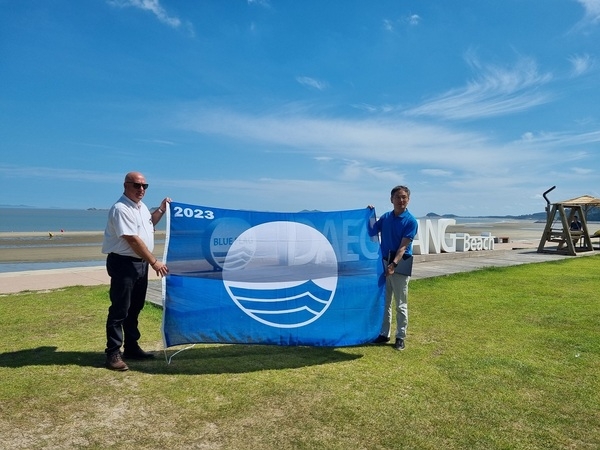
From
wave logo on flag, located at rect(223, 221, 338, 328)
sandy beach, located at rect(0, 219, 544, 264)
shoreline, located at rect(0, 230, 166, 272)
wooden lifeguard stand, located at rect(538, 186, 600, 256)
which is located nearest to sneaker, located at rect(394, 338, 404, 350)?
wave logo on flag, located at rect(223, 221, 338, 328)

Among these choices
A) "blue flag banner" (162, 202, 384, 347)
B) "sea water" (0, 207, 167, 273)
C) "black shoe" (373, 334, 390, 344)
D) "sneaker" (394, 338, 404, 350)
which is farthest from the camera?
"sea water" (0, 207, 167, 273)

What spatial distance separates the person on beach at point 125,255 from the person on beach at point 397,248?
2651 mm

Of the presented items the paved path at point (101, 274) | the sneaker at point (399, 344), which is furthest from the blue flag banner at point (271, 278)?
the paved path at point (101, 274)

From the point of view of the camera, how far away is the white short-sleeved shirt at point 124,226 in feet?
14.8

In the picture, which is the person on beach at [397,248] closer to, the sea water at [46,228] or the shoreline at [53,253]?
the sea water at [46,228]

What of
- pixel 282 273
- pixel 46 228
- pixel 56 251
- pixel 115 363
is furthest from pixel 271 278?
pixel 46 228

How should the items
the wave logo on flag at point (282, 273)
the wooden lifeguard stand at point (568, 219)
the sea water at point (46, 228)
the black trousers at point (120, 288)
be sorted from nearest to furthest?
the black trousers at point (120, 288) → the wave logo on flag at point (282, 273) → the sea water at point (46, 228) → the wooden lifeguard stand at point (568, 219)

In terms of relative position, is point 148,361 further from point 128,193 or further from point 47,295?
point 47,295

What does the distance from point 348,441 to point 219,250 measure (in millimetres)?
2712

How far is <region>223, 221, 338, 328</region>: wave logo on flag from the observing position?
5.23 metres

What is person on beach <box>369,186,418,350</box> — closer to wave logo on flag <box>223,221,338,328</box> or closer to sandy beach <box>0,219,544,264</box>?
wave logo on flag <box>223,221,338,328</box>

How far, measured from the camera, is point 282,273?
5.40 meters

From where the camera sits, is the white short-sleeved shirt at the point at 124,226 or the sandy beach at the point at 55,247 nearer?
the white short-sleeved shirt at the point at 124,226

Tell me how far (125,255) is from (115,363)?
1095 millimetres
